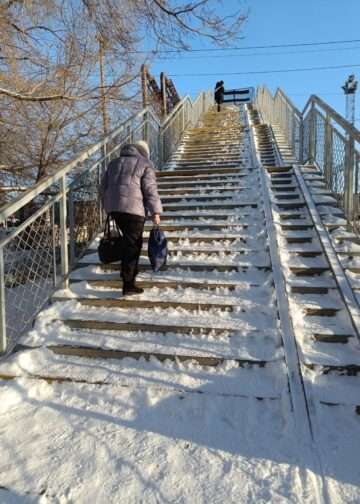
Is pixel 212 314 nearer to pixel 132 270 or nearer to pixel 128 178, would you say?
pixel 132 270

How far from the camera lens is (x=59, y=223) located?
3.95 m

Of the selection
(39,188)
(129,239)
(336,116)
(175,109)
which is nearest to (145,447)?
(129,239)

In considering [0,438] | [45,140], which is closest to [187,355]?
[0,438]

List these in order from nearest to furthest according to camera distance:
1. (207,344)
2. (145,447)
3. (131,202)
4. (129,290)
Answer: (145,447)
(207,344)
(131,202)
(129,290)

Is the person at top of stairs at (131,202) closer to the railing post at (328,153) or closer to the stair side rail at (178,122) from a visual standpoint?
the railing post at (328,153)

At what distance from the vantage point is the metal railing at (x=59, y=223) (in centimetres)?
310

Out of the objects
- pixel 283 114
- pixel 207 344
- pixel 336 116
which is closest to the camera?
pixel 207 344

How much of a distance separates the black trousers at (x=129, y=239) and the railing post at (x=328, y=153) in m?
3.39

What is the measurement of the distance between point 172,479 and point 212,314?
148 centimetres

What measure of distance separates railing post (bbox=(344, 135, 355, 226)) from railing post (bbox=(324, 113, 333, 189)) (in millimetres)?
1030

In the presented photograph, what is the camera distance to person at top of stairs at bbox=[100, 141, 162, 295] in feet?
10.9

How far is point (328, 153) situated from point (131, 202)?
145 inches

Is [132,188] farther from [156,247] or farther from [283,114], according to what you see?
[283,114]

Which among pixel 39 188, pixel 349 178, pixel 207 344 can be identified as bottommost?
pixel 207 344
